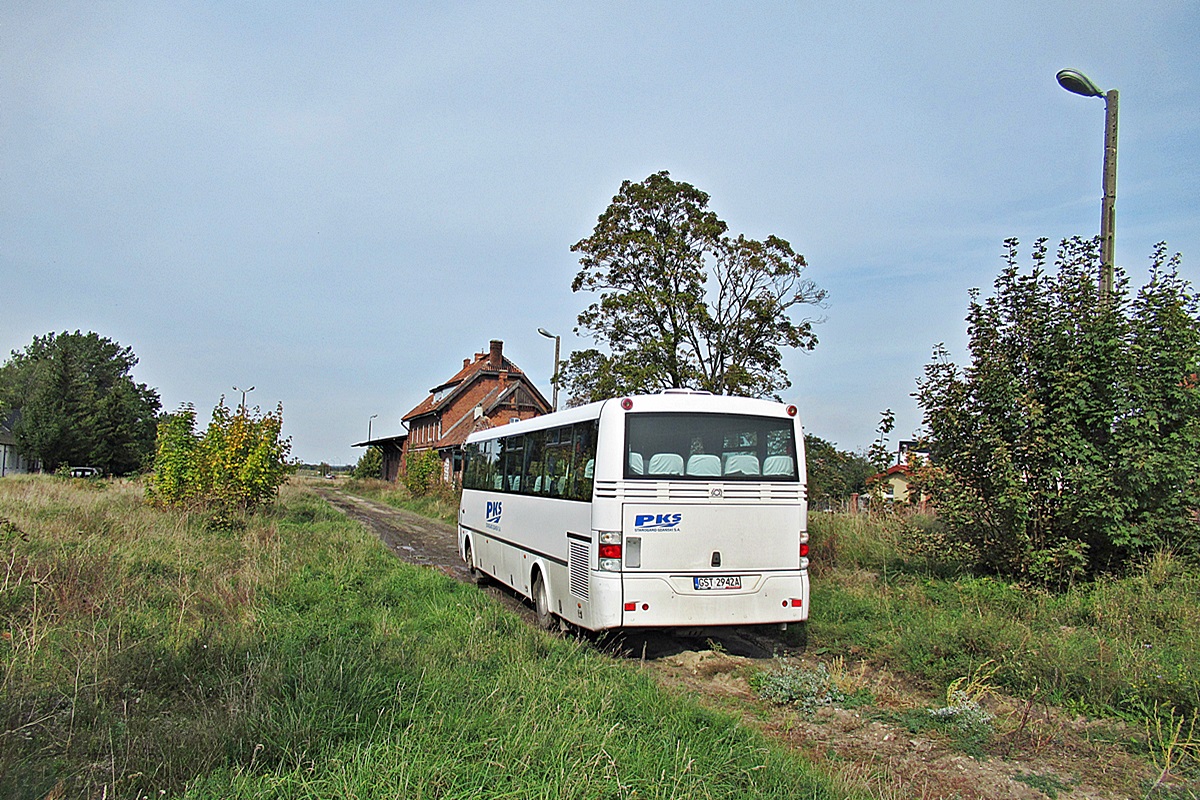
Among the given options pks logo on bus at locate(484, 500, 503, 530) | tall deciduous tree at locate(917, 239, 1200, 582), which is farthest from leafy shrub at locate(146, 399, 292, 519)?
tall deciduous tree at locate(917, 239, 1200, 582)

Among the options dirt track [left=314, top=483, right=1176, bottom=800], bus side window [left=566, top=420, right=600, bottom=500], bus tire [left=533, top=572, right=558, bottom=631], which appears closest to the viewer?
dirt track [left=314, top=483, right=1176, bottom=800]

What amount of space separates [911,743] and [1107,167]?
810 cm

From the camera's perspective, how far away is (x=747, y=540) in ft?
28.1

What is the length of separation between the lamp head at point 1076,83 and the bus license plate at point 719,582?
7332 millimetres

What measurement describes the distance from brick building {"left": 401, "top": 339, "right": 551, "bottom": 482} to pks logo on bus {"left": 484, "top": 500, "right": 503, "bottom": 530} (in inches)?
1398

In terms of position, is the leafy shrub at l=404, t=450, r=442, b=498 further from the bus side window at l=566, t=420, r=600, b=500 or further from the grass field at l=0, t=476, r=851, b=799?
the bus side window at l=566, t=420, r=600, b=500

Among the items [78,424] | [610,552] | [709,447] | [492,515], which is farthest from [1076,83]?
[78,424]

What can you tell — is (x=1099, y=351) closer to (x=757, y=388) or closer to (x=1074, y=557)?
(x=1074, y=557)

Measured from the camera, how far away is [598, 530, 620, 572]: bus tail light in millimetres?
8203

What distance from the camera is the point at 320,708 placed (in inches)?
193

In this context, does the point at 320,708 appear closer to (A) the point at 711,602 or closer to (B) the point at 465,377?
(A) the point at 711,602

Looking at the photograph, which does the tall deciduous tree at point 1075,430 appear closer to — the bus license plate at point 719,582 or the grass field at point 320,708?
the bus license plate at point 719,582

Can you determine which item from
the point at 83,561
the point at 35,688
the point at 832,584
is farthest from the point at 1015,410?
the point at 83,561

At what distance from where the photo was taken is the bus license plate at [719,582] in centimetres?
838
